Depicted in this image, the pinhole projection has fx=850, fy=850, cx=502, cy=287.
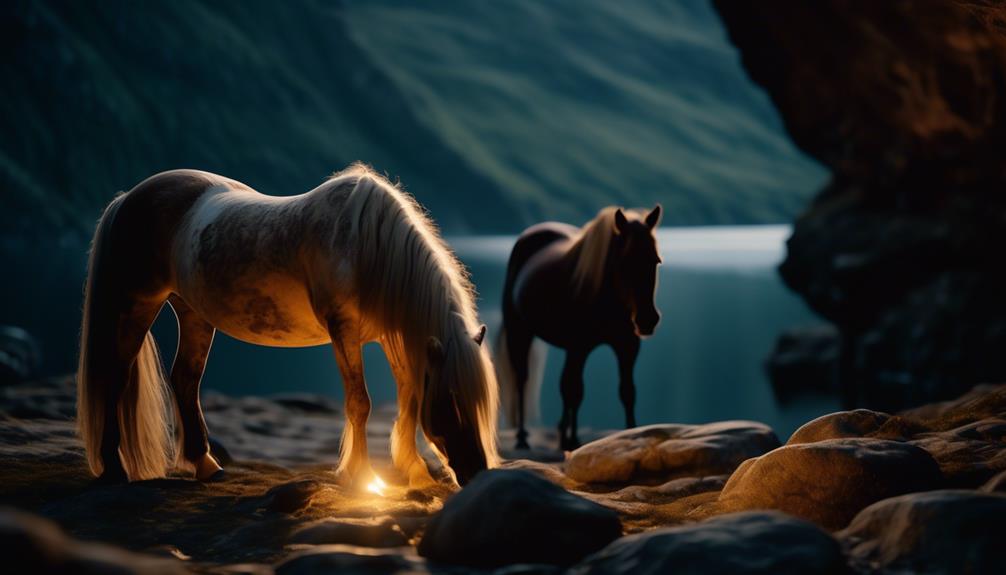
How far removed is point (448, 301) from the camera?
556cm

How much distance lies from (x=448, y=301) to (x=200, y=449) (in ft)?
10.0

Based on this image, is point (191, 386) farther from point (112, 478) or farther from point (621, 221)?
point (621, 221)

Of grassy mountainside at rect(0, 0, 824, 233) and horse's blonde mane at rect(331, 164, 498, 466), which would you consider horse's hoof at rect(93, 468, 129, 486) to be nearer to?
horse's blonde mane at rect(331, 164, 498, 466)

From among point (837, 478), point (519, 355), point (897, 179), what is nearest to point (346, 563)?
point (837, 478)

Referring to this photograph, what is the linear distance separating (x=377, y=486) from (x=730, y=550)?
10.1ft

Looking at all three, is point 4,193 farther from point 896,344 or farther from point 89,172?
point 896,344

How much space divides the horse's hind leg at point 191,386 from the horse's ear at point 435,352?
9.65 feet

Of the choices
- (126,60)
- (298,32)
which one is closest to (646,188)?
(298,32)

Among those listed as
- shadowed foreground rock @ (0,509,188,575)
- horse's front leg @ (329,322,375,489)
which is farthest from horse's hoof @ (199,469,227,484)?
shadowed foreground rock @ (0,509,188,575)

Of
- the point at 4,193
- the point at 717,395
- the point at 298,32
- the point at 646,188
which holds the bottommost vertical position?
the point at 717,395

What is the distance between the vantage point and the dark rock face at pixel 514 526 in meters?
4.25

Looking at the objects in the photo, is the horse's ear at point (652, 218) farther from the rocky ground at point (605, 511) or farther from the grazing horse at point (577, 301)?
the rocky ground at point (605, 511)

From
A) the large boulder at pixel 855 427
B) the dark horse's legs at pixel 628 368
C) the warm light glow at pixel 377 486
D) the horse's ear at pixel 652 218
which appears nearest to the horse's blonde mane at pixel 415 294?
the warm light glow at pixel 377 486

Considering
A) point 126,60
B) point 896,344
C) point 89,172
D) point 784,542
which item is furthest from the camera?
point 126,60
